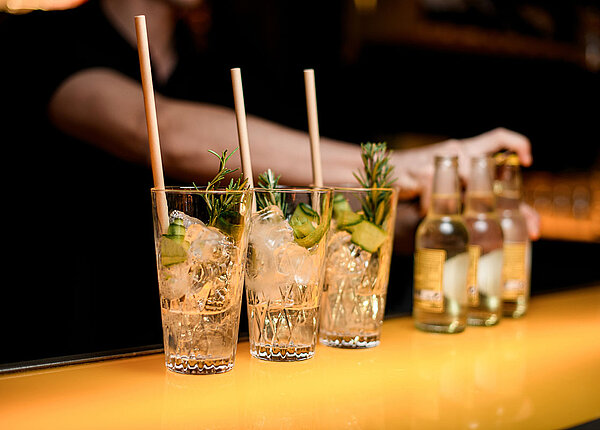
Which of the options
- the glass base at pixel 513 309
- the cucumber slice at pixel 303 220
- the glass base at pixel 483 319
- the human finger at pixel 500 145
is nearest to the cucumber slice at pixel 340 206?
the cucumber slice at pixel 303 220

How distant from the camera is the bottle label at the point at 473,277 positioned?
134 centimetres

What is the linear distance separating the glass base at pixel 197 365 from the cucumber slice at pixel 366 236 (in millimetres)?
273

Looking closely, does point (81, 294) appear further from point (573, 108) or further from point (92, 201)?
point (573, 108)

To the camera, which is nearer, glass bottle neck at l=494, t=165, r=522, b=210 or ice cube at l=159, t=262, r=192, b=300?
ice cube at l=159, t=262, r=192, b=300

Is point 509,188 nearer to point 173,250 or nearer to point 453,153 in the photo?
point 453,153

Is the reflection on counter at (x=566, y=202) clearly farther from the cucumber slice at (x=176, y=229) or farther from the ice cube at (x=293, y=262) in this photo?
the cucumber slice at (x=176, y=229)

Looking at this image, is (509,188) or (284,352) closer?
(284,352)

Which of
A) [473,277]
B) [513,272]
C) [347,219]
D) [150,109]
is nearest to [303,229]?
[347,219]

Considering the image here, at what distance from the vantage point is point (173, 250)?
907 mm

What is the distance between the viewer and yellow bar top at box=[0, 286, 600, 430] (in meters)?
0.83

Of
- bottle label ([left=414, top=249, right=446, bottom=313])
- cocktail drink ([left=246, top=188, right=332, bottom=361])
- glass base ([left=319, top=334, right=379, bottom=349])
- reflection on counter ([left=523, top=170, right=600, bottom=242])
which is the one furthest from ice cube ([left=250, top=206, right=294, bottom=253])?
reflection on counter ([left=523, top=170, right=600, bottom=242])

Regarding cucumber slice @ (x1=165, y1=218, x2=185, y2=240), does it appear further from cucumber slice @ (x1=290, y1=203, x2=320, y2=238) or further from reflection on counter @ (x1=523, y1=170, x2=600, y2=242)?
reflection on counter @ (x1=523, y1=170, x2=600, y2=242)

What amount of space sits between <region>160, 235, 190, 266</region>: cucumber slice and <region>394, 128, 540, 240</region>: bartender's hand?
773 millimetres

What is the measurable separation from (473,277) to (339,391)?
19.8 inches
